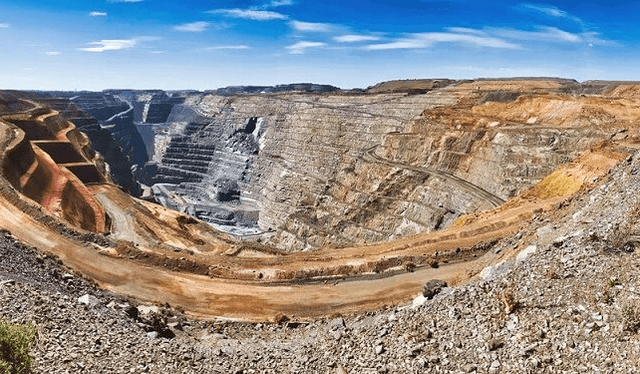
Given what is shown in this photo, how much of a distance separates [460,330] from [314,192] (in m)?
71.5

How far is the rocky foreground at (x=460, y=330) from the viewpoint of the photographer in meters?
11.7

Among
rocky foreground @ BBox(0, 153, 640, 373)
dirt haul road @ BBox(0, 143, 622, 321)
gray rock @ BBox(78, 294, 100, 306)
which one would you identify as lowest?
dirt haul road @ BBox(0, 143, 622, 321)

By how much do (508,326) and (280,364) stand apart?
661 cm

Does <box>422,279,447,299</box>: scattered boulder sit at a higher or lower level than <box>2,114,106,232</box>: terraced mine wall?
higher

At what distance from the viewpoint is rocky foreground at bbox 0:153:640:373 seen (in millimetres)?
11719

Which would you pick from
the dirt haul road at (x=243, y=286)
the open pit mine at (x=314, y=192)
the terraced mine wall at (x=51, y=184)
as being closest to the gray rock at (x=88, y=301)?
the dirt haul road at (x=243, y=286)

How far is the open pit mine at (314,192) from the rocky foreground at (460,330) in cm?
529

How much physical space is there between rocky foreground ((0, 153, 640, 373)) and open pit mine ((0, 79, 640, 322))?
5.29m

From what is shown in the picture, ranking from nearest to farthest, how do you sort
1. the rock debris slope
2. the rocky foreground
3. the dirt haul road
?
the rocky foreground, the rock debris slope, the dirt haul road

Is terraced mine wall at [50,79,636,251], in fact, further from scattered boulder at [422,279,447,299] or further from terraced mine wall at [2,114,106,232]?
scattered boulder at [422,279,447,299]

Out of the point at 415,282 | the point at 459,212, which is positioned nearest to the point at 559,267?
the point at 415,282

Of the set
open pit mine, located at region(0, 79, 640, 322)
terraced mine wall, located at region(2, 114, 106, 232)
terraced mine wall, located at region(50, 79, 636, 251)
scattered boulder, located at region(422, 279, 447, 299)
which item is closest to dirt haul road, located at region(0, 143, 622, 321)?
open pit mine, located at region(0, 79, 640, 322)

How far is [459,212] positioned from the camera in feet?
180

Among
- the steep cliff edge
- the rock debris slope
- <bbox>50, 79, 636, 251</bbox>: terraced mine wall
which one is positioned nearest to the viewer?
the rock debris slope
